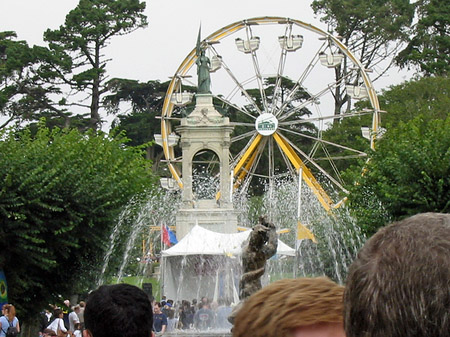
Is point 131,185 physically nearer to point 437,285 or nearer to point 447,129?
point 447,129

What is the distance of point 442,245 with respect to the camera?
2150mm

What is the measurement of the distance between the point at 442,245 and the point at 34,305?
25185 mm

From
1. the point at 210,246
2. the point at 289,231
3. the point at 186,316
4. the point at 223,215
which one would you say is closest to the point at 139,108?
the point at 223,215

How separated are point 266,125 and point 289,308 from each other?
41653mm

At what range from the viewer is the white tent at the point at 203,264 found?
28.1m

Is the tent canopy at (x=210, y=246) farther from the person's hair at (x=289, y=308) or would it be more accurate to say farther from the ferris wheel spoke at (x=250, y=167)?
the person's hair at (x=289, y=308)

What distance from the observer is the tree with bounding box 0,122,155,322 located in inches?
1006

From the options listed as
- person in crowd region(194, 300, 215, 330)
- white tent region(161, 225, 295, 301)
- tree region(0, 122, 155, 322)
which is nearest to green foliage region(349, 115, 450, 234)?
white tent region(161, 225, 295, 301)

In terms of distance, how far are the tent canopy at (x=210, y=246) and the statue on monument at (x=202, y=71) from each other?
1309 cm

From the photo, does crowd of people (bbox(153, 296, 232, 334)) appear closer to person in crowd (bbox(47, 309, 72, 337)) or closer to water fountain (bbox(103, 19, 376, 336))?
person in crowd (bbox(47, 309, 72, 337))

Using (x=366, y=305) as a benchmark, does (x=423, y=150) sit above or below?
above

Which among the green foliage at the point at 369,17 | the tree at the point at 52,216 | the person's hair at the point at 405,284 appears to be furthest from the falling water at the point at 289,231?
the green foliage at the point at 369,17

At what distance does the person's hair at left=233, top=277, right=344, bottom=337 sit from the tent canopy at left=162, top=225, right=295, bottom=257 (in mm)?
24564

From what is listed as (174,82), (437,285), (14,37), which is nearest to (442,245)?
(437,285)
